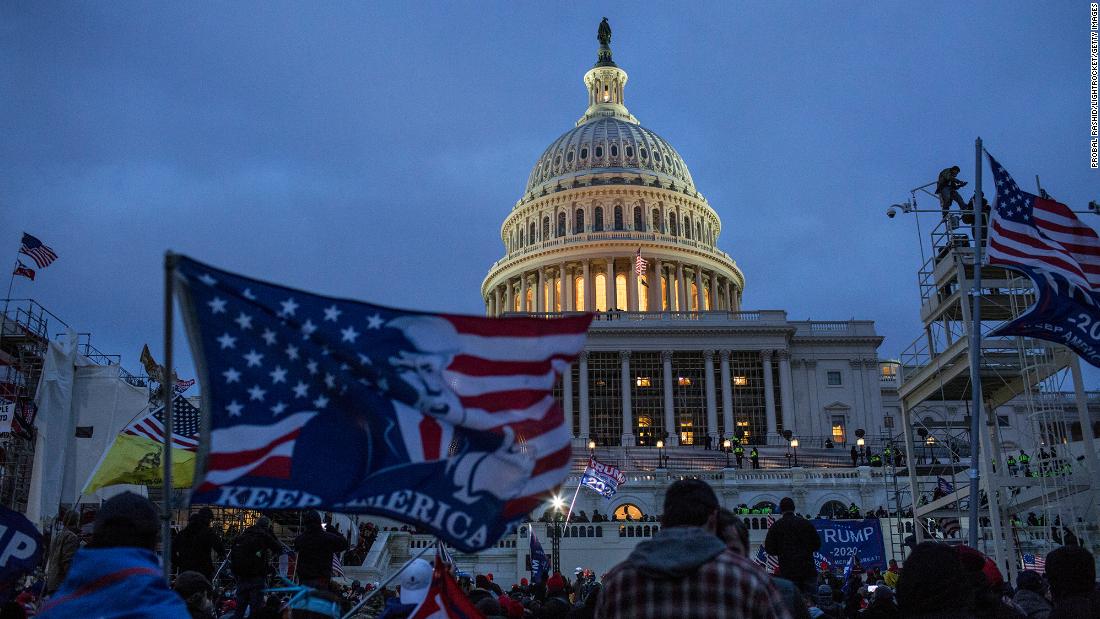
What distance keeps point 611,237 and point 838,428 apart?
31.0 m

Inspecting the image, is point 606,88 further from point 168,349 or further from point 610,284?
point 168,349

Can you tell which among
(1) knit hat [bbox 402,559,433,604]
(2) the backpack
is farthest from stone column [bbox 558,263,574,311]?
(1) knit hat [bbox 402,559,433,604]

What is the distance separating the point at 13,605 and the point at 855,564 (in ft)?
54.9

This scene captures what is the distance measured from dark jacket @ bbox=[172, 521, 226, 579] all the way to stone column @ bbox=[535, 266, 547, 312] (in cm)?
8672

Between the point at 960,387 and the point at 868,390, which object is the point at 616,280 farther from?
the point at 960,387

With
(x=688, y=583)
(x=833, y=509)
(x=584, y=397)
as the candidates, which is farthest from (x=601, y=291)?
(x=688, y=583)

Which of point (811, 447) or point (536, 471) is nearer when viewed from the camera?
point (536, 471)

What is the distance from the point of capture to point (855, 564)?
20969 mm

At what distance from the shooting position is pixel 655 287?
326ft

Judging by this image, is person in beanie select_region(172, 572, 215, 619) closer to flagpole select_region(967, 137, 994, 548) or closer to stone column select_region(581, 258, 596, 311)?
flagpole select_region(967, 137, 994, 548)

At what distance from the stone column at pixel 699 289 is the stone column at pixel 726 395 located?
19800mm

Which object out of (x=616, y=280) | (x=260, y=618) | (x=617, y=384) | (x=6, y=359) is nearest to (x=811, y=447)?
(x=617, y=384)

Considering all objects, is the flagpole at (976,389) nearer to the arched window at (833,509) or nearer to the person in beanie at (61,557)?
the person in beanie at (61,557)

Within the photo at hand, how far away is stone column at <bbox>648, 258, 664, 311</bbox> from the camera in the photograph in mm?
97738
